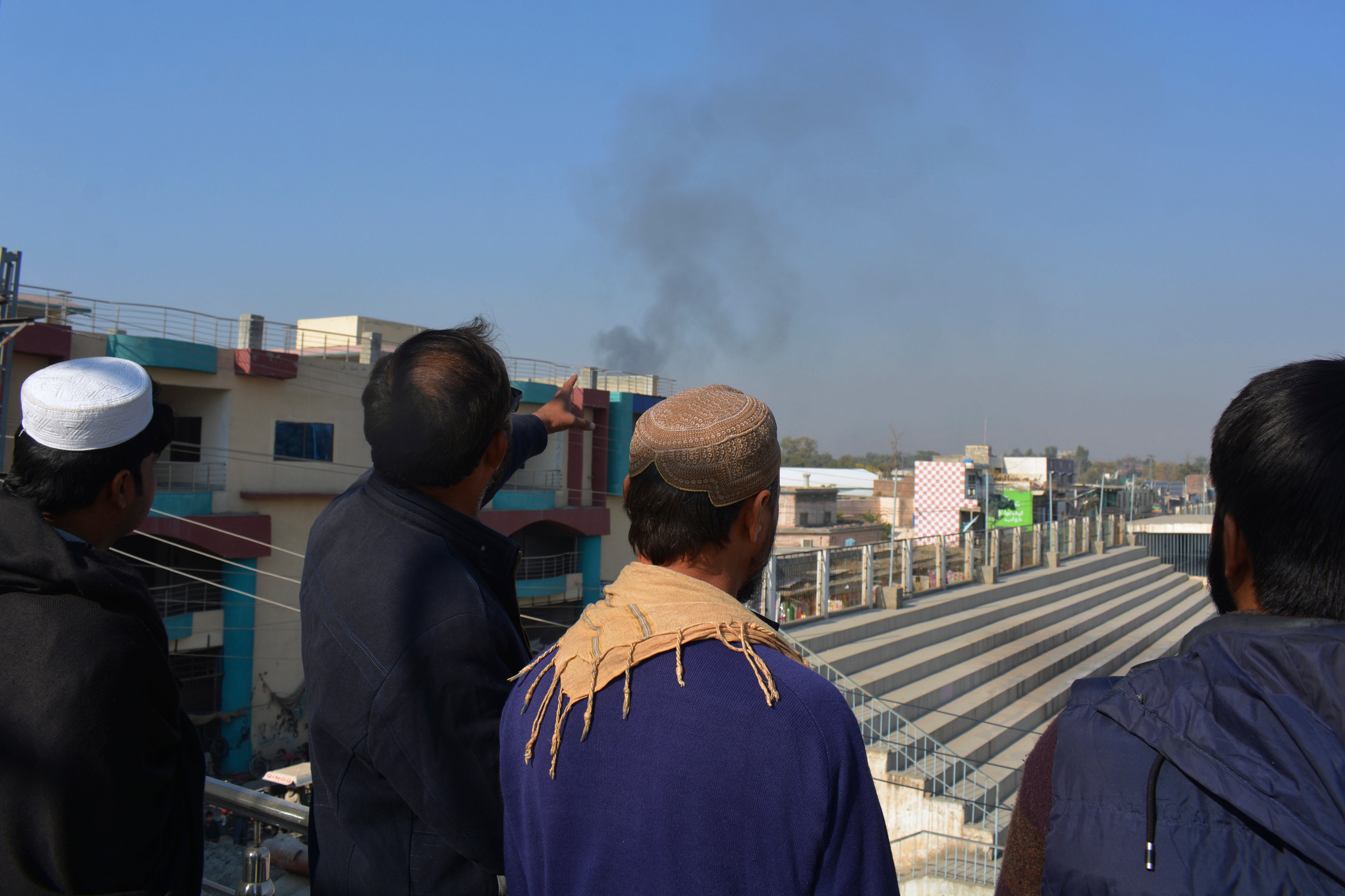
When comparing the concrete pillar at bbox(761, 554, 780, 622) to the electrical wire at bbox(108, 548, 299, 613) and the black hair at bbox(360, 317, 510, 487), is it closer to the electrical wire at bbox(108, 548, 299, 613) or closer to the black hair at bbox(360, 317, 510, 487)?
the electrical wire at bbox(108, 548, 299, 613)

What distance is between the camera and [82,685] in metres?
1.45

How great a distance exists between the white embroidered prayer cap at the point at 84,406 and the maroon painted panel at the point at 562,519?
60.0 ft

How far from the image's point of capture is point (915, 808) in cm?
893

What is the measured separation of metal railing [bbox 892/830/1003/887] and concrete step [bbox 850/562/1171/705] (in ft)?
7.48

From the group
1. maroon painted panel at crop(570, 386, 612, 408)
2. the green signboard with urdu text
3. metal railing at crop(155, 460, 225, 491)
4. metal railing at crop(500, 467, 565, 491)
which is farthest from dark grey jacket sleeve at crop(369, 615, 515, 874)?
the green signboard with urdu text

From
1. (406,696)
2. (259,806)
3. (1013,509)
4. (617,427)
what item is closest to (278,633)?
(617,427)

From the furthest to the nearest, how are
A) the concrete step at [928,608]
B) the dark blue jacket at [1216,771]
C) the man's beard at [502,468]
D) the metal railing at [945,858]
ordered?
the concrete step at [928,608]
the metal railing at [945,858]
the man's beard at [502,468]
the dark blue jacket at [1216,771]

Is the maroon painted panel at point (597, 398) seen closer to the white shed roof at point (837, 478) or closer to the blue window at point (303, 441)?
the blue window at point (303, 441)

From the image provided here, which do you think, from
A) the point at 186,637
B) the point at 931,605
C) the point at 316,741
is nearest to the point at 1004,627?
the point at 931,605

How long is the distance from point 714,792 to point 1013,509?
32.9 m

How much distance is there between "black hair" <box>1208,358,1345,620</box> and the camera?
1.03 m

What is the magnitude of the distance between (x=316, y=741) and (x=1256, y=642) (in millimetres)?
1475

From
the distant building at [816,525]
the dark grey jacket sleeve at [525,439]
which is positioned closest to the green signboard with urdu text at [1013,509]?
the distant building at [816,525]

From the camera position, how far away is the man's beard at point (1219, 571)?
45.6 inches
